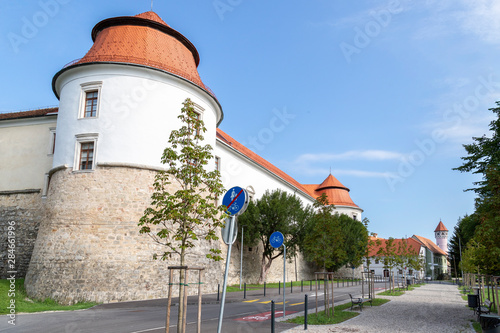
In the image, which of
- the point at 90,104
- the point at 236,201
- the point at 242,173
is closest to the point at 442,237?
the point at 242,173

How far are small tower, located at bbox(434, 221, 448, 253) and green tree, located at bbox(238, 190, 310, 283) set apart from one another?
104m

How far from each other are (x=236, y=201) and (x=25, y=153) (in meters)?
26.3

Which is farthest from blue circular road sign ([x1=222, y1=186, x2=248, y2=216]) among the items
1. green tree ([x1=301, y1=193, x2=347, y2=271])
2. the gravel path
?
green tree ([x1=301, y1=193, x2=347, y2=271])

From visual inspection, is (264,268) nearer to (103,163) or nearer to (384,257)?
(384,257)

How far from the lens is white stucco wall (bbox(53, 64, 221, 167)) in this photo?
68.8 ft

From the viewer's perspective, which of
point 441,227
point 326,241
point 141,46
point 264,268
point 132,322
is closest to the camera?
point 132,322

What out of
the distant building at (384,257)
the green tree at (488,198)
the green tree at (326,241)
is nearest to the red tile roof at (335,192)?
the distant building at (384,257)

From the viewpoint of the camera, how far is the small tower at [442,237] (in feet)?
401

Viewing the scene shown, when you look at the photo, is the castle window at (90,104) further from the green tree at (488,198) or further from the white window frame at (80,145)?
the green tree at (488,198)

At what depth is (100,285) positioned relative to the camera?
59.4 ft

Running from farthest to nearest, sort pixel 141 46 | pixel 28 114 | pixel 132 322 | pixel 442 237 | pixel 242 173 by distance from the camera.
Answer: pixel 442 237 → pixel 242 173 → pixel 28 114 → pixel 141 46 → pixel 132 322

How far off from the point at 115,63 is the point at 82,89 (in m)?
2.58

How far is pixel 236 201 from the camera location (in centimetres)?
603

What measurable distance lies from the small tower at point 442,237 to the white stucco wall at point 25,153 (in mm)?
126200
